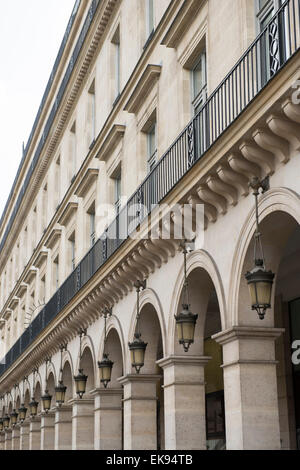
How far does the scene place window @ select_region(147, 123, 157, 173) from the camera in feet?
59.6

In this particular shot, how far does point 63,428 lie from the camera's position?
2470cm

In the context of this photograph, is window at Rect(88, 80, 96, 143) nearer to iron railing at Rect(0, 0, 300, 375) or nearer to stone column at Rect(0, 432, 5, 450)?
iron railing at Rect(0, 0, 300, 375)

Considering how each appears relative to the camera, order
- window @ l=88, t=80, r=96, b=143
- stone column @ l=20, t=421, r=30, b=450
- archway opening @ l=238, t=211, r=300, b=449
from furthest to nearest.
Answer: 1. stone column @ l=20, t=421, r=30, b=450
2. window @ l=88, t=80, r=96, b=143
3. archway opening @ l=238, t=211, r=300, b=449

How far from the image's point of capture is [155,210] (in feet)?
48.9

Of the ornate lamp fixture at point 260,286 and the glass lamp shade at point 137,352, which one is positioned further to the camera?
the glass lamp shade at point 137,352

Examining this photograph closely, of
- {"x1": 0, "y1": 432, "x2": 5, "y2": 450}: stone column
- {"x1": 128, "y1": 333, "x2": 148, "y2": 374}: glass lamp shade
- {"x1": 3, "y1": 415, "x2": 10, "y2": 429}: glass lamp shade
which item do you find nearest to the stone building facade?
{"x1": 128, "y1": 333, "x2": 148, "y2": 374}: glass lamp shade

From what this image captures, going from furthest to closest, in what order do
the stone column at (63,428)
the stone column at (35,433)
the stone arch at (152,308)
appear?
the stone column at (35,433) < the stone column at (63,428) < the stone arch at (152,308)

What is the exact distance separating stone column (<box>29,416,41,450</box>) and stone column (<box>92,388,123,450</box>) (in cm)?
1008

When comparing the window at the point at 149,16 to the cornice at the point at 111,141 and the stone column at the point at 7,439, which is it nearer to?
the cornice at the point at 111,141

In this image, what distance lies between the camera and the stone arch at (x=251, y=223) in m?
10.4

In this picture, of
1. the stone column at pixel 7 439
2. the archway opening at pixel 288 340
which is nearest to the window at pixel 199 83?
the archway opening at pixel 288 340

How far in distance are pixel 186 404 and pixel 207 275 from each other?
7.37 feet

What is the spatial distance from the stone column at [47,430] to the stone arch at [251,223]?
16092 millimetres
